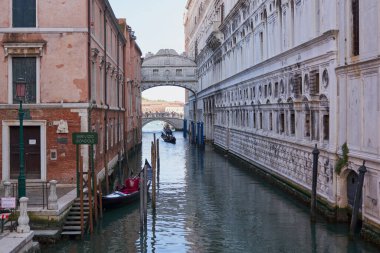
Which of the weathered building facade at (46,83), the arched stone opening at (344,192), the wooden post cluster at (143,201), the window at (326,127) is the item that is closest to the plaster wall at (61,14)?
the weathered building facade at (46,83)

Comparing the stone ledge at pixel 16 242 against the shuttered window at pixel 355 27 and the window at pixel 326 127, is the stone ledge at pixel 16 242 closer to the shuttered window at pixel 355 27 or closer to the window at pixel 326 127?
the window at pixel 326 127

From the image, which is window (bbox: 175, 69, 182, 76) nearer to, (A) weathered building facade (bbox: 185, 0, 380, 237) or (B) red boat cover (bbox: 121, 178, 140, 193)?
(A) weathered building facade (bbox: 185, 0, 380, 237)

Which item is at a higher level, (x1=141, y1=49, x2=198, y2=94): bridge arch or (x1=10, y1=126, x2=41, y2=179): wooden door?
(x1=141, y1=49, x2=198, y2=94): bridge arch

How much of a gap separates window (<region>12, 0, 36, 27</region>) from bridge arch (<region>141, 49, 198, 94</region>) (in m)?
41.6

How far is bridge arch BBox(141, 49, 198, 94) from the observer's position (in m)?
59.5

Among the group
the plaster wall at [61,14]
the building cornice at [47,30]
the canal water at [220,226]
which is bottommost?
the canal water at [220,226]

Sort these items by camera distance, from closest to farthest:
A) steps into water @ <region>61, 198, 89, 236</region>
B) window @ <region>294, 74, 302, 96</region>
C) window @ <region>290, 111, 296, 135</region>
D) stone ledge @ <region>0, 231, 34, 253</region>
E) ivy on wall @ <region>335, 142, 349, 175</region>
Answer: stone ledge @ <region>0, 231, 34, 253</region> < steps into water @ <region>61, 198, 89, 236</region> < ivy on wall @ <region>335, 142, 349, 175</region> < window @ <region>294, 74, 302, 96</region> < window @ <region>290, 111, 296, 135</region>

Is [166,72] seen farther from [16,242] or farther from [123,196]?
[16,242]

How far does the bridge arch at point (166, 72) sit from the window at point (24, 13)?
41.6 meters

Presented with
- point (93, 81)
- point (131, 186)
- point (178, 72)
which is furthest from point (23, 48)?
point (178, 72)

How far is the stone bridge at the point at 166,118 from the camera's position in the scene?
7919 cm

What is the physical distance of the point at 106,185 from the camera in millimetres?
20781

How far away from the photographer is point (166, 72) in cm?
5975

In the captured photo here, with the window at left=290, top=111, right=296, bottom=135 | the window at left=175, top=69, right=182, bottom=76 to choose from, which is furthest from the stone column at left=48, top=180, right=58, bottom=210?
the window at left=175, top=69, right=182, bottom=76
